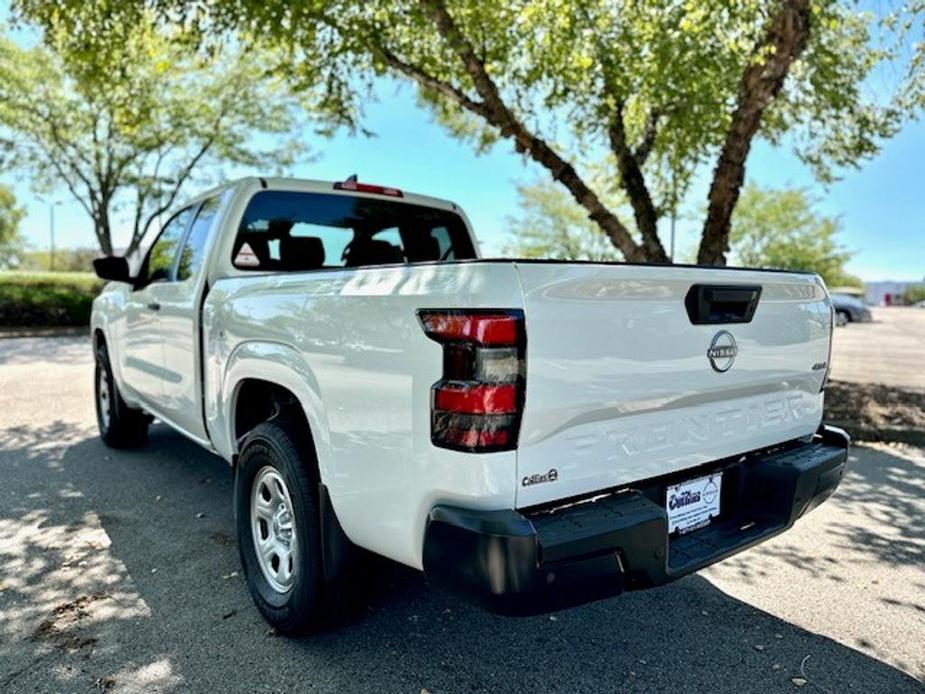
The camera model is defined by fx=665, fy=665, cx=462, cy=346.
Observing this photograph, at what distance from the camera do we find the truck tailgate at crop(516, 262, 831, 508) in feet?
6.41

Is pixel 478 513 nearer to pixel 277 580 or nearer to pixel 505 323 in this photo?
pixel 505 323

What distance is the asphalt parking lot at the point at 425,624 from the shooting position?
2.44 m

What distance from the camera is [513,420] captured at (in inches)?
74.9

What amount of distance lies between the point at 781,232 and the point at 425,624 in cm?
4258

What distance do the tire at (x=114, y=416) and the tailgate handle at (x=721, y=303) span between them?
4.66 meters

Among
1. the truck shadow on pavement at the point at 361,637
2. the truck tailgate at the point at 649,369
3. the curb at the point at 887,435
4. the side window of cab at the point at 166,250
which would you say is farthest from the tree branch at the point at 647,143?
the truck tailgate at the point at 649,369

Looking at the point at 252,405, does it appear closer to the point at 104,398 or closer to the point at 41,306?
the point at 104,398

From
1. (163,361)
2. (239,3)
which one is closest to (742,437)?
(163,361)

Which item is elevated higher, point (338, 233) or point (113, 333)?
point (338, 233)

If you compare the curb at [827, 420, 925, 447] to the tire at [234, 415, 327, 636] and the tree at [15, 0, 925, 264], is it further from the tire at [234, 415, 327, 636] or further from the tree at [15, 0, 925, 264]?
the tire at [234, 415, 327, 636]

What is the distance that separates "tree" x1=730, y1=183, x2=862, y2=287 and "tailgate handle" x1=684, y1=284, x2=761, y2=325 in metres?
38.3

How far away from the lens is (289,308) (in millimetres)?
2629

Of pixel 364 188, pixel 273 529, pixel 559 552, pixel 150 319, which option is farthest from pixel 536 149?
pixel 559 552

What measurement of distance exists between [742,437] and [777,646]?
877mm
